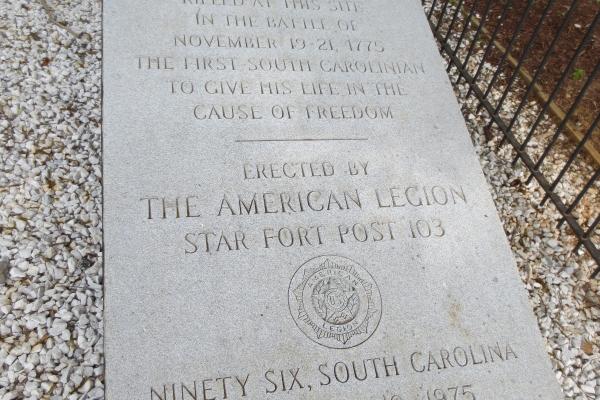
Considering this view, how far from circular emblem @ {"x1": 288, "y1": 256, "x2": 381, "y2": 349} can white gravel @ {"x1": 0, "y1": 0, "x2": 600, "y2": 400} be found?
1.11 m

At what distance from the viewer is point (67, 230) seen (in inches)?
122

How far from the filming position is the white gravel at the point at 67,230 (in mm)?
2662

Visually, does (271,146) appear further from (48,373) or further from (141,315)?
(48,373)

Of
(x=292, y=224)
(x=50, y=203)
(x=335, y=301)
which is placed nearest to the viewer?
(x=335, y=301)

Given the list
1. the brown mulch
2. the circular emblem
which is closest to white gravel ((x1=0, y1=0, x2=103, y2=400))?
the circular emblem

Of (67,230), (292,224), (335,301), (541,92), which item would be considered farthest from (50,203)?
(541,92)

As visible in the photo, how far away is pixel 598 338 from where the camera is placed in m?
3.12

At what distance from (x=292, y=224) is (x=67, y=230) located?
1425 mm

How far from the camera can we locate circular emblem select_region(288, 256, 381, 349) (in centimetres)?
240

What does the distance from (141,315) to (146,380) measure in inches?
11.1

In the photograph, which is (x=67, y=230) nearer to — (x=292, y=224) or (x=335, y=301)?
(x=292, y=224)

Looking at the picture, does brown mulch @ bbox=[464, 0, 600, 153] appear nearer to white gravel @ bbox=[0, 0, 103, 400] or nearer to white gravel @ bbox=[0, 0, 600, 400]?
white gravel @ bbox=[0, 0, 600, 400]

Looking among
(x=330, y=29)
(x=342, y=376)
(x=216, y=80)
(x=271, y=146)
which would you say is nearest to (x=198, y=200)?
(x=271, y=146)

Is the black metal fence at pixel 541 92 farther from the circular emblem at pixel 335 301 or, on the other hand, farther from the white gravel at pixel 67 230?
the circular emblem at pixel 335 301
